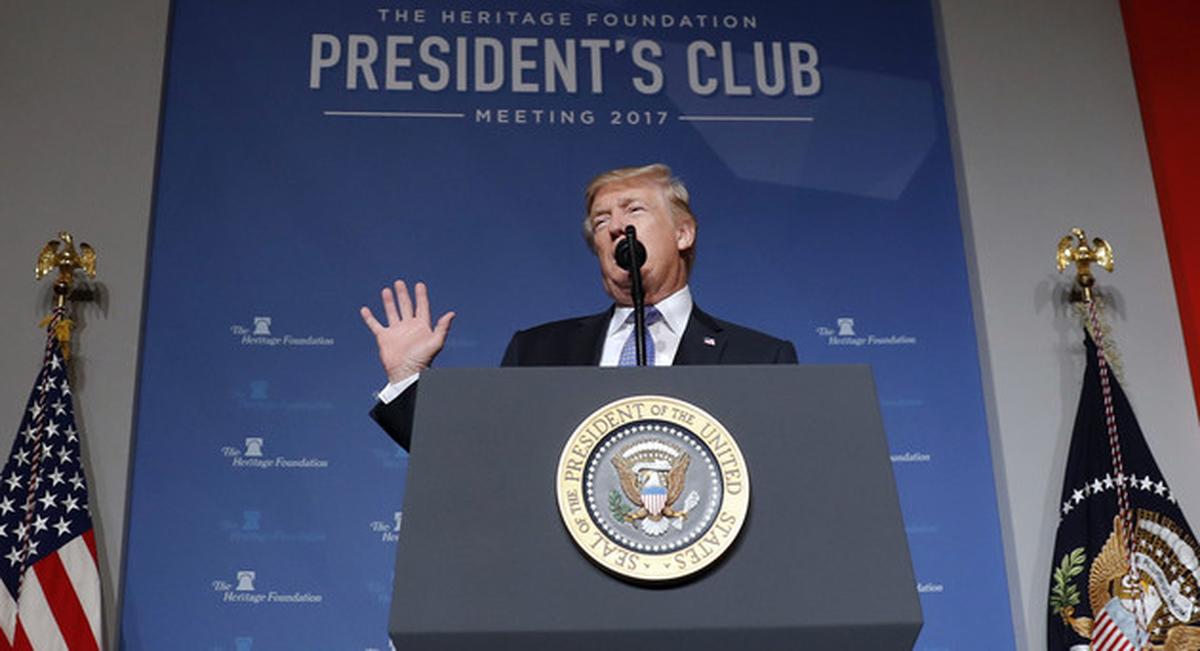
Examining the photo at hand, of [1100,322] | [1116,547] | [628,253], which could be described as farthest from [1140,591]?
[628,253]

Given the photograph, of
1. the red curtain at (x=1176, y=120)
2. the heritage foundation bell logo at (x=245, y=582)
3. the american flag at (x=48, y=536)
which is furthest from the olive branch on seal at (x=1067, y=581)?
the american flag at (x=48, y=536)

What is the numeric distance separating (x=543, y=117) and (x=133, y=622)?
2.11 m

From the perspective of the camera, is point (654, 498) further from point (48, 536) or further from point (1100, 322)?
point (1100, 322)

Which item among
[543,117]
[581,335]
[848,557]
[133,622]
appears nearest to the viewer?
[848,557]

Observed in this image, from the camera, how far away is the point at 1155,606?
397 centimetres

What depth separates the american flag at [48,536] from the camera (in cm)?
371

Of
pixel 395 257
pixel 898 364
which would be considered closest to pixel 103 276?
pixel 395 257

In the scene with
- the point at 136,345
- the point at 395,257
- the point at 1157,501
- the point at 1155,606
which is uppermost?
the point at 395,257

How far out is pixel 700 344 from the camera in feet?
8.36

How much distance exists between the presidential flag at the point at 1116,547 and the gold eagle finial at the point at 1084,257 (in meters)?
0.25

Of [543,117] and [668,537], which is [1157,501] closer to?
[543,117]

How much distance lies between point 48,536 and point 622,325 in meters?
2.08

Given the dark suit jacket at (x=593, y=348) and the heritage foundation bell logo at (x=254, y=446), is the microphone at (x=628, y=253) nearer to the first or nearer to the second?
the dark suit jacket at (x=593, y=348)

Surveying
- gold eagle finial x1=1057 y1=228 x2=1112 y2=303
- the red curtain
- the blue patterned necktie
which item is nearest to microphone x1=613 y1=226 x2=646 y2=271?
the blue patterned necktie
